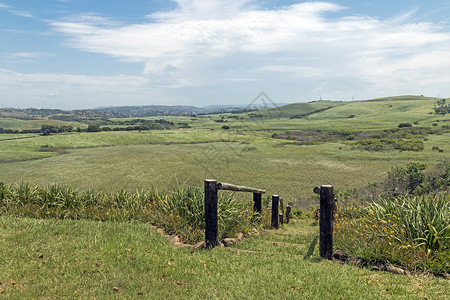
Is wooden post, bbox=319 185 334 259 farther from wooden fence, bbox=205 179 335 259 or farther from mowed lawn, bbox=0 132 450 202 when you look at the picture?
mowed lawn, bbox=0 132 450 202

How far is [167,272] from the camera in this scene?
233 inches

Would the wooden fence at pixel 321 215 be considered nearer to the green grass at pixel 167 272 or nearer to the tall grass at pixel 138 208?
the green grass at pixel 167 272

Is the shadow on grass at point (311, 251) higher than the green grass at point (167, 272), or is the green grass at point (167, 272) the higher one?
the green grass at point (167, 272)

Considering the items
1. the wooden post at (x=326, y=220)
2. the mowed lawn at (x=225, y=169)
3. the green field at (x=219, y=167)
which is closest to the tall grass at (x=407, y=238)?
the wooden post at (x=326, y=220)

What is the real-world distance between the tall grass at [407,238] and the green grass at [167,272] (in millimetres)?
622

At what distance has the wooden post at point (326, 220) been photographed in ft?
22.6

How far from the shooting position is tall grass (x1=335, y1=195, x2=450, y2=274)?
6.30 m

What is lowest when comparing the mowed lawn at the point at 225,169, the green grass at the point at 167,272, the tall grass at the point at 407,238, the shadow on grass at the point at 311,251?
the mowed lawn at the point at 225,169

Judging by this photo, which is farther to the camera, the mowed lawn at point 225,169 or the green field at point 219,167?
the green field at point 219,167

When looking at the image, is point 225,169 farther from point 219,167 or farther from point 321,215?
point 321,215

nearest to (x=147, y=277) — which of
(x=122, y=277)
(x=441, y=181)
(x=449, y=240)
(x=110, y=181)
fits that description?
(x=122, y=277)

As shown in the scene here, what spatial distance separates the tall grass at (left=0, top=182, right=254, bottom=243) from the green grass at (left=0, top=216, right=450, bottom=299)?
1064 mm

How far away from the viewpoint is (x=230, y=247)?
7.83m

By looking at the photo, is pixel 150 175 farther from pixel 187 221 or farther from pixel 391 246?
pixel 391 246
